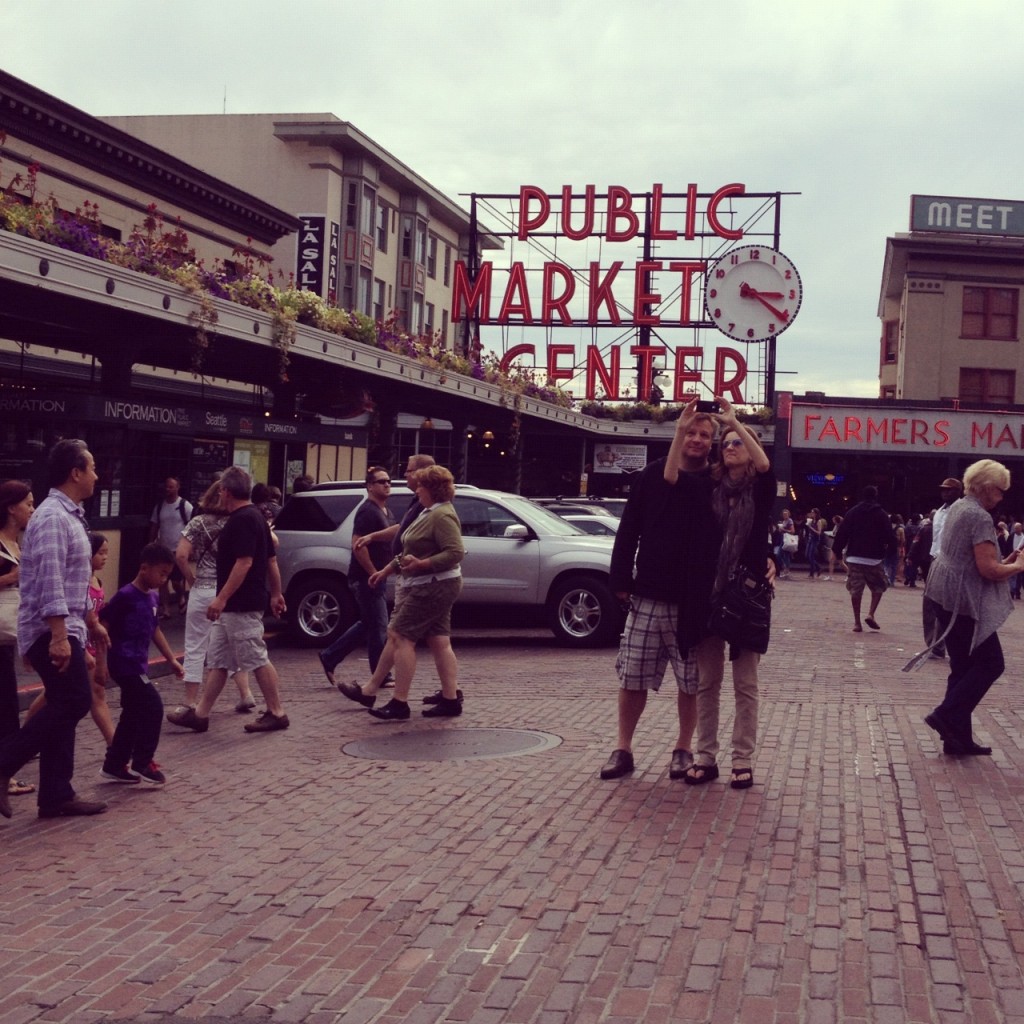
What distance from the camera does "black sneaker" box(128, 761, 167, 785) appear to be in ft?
25.0

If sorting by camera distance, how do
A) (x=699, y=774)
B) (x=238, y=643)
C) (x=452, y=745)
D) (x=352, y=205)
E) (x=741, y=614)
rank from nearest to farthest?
(x=741, y=614)
(x=699, y=774)
(x=452, y=745)
(x=238, y=643)
(x=352, y=205)

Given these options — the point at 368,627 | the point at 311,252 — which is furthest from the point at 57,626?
the point at 311,252

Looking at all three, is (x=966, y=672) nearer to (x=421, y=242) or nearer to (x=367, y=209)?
(x=367, y=209)

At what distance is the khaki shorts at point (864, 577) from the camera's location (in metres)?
17.9

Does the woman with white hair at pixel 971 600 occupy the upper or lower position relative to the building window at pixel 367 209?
lower

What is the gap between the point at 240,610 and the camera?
30.7 ft

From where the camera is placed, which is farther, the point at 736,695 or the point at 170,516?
the point at 170,516

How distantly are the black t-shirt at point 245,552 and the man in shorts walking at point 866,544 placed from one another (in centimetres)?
1014

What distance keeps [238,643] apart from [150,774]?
1.83 meters

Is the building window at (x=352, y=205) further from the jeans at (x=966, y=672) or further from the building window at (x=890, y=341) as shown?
the jeans at (x=966, y=672)

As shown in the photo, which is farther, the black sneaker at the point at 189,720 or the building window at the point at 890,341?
the building window at the point at 890,341

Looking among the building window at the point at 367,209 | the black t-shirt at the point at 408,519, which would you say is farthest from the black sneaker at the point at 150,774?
the building window at the point at 367,209

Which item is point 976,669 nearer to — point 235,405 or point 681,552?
point 681,552

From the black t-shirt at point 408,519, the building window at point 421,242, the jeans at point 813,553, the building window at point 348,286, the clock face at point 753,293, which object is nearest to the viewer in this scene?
the black t-shirt at point 408,519
